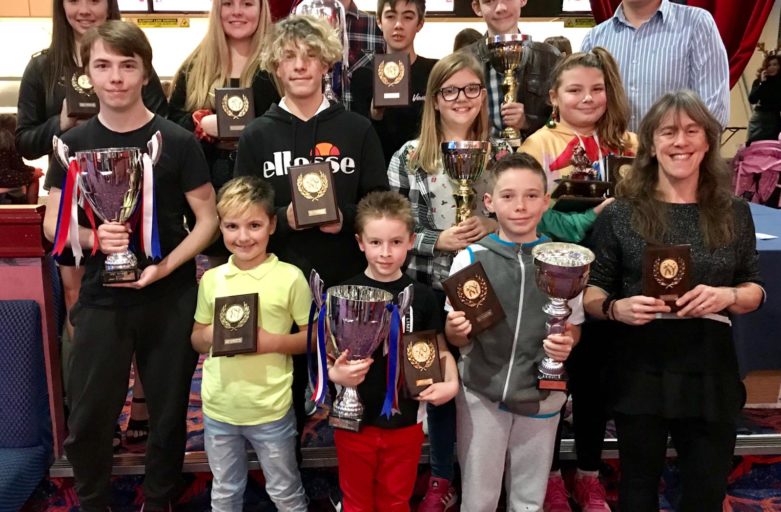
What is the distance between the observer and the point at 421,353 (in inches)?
74.4

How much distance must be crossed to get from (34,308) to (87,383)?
0.52 m

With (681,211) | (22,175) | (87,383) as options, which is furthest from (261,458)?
(22,175)

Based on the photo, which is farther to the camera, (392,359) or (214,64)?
(214,64)

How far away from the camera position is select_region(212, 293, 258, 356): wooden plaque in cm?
190

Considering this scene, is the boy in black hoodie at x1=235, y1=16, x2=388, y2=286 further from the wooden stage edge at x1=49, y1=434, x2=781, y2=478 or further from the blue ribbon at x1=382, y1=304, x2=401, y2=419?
the wooden stage edge at x1=49, y1=434, x2=781, y2=478

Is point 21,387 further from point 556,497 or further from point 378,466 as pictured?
point 556,497

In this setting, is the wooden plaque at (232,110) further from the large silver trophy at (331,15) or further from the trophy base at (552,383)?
the trophy base at (552,383)

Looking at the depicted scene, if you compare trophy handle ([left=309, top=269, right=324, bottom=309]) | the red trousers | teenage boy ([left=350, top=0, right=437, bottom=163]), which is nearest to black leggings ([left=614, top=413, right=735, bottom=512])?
the red trousers

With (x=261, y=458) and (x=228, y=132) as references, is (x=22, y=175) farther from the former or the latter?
(x=261, y=458)

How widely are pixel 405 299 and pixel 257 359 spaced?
49 cm

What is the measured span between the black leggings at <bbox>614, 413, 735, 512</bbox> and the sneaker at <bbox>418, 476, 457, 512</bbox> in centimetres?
58

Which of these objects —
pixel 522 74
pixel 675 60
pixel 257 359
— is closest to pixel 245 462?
pixel 257 359

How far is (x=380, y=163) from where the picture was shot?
223 centimetres

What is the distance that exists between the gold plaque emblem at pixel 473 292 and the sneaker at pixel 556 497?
84 cm
